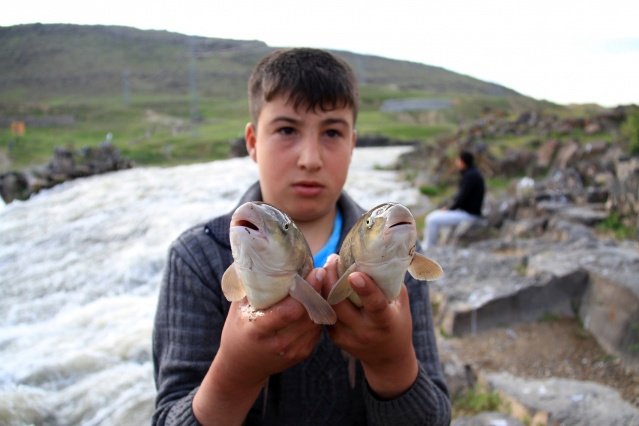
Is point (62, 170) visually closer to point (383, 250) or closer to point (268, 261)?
point (268, 261)

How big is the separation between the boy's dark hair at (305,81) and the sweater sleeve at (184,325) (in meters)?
0.70

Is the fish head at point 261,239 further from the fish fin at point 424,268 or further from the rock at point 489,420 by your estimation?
the rock at point 489,420

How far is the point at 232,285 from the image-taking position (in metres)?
1.43

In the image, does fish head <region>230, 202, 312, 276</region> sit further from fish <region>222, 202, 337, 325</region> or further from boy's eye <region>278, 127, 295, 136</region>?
boy's eye <region>278, 127, 295, 136</region>

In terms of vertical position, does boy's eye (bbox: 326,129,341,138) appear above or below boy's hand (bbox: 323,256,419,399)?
above

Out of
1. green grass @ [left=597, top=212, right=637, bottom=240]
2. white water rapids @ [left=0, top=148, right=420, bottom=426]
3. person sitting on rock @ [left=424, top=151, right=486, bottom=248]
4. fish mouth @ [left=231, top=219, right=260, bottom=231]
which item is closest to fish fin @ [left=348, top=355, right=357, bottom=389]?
fish mouth @ [left=231, top=219, right=260, bottom=231]

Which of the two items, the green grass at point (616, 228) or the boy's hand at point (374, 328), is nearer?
the boy's hand at point (374, 328)

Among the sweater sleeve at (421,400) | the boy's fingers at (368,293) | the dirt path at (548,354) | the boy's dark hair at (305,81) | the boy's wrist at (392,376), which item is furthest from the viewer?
the dirt path at (548,354)

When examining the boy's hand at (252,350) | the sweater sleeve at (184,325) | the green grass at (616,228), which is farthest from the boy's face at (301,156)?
the green grass at (616,228)

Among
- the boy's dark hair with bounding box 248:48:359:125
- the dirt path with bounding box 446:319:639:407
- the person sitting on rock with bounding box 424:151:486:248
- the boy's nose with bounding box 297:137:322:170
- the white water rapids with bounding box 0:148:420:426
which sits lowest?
the white water rapids with bounding box 0:148:420:426

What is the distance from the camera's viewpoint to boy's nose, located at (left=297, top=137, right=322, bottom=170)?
1947mm

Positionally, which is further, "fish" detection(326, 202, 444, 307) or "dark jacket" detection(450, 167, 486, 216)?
"dark jacket" detection(450, 167, 486, 216)

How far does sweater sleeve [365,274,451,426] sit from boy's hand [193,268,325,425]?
453 millimetres

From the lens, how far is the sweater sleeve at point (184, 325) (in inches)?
70.9
